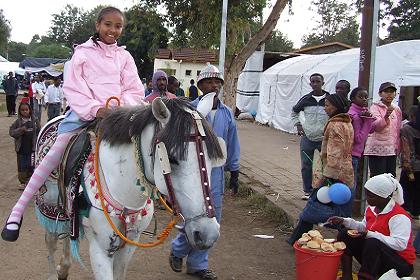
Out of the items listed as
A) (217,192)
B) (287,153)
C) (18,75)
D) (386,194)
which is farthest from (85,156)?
(18,75)

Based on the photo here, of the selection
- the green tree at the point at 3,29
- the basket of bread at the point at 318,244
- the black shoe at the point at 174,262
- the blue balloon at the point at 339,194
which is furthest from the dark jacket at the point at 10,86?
the green tree at the point at 3,29

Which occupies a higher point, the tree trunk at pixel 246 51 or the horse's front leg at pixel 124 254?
the tree trunk at pixel 246 51

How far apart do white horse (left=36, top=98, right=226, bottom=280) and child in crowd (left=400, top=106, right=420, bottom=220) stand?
3805 mm

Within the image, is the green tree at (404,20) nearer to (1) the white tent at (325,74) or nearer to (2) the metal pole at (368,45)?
(1) the white tent at (325,74)

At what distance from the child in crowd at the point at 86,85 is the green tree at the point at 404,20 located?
3506 cm

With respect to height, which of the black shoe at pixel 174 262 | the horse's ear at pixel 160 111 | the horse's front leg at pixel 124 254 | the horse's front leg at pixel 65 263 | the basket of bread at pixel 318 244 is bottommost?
the black shoe at pixel 174 262

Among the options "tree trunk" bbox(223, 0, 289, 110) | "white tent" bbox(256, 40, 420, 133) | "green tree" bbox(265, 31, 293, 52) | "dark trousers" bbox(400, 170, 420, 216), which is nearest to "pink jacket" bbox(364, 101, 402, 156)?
"dark trousers" bbox(400, 170, 420, 216)

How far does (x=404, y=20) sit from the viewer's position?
36781mm

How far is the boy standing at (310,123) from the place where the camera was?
679cm

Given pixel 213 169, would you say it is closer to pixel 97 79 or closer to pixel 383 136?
pixel 97 79

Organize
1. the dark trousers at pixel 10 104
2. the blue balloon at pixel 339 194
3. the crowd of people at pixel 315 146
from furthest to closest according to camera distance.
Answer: the dark trousers at pixel 10 104 < the blue balloon at pixel 339 194 < the crowd of people at pixel 315 146

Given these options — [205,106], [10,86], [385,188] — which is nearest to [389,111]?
[385,188]

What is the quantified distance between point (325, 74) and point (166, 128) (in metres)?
13.0

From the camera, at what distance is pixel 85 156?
3105 millimetres
